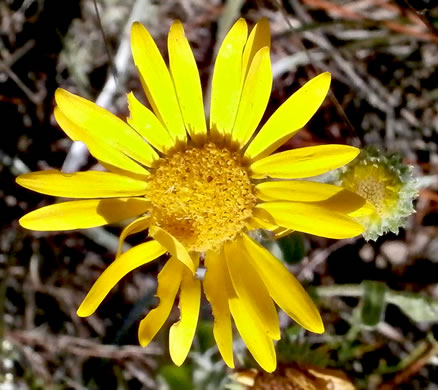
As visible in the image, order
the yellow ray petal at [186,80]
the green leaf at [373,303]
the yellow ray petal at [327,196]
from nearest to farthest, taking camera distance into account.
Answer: the yellow ray petal at [327,196] → the yellow ray petal at [186,80] → the green leaf at [373,303]

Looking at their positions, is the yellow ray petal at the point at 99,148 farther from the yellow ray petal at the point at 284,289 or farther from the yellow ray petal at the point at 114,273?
the yellow ray petal at the point at 284,289

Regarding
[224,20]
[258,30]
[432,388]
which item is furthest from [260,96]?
[432,388]

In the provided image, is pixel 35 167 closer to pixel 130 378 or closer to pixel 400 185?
pixel 130 378

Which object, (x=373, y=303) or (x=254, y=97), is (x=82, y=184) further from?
(x=373, y=303)

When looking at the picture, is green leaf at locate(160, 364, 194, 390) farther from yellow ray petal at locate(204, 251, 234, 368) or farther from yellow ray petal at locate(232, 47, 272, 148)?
yellow ray petal at locate(232, 47, 272, 148)

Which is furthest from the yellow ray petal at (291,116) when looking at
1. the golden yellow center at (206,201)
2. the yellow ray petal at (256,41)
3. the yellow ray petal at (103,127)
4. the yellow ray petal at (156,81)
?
the yellow ray petal at (103,127)

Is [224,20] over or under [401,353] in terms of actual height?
over
